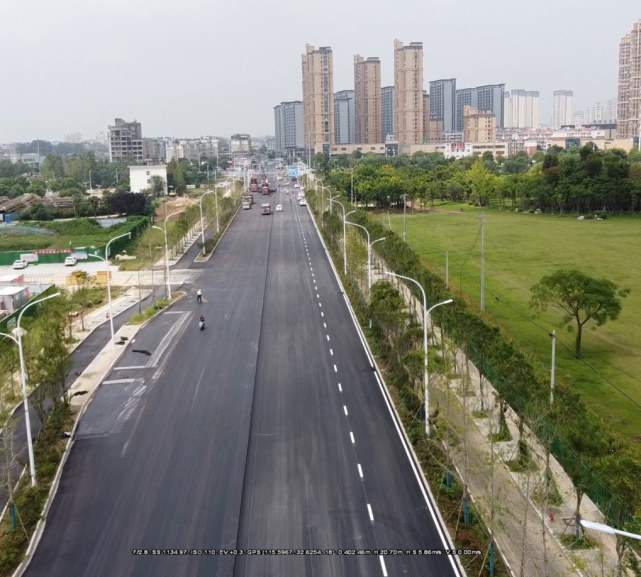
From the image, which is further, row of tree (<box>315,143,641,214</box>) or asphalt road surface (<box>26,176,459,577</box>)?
row of tree (<box>315,143,641,214</box>)

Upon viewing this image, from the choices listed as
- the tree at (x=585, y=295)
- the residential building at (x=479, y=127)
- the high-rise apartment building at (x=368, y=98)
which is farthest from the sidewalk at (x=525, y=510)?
the high-rise apartment building at (x=368, y=98)

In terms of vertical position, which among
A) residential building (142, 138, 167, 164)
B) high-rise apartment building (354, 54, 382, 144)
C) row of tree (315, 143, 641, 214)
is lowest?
row of tree (315, 143, 641, 214)

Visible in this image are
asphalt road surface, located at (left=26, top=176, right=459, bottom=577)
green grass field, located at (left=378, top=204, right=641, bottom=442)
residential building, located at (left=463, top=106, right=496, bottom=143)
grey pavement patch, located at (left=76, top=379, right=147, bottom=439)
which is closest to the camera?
asphalt road surface, located at (left=26, top=176, right=459, bottom=577)

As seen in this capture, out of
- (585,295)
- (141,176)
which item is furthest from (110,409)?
(141,176)

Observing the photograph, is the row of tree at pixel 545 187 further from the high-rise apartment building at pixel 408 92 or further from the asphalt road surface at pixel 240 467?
the high-rise apartment building at pixel 408 92

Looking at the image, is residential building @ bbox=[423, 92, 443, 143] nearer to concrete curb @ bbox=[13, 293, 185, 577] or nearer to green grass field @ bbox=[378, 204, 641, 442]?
green grass field @ bbox=[378, 204, 641, 442]

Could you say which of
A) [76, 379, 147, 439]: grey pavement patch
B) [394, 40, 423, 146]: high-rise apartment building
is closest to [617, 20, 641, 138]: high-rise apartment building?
[394, 40, 423, 146]: high-rise apartment building

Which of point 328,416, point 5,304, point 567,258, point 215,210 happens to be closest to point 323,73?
point 215,210
